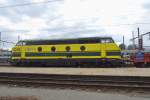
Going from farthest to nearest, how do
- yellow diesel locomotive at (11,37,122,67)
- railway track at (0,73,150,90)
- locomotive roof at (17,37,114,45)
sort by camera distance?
locomotive roof at (17,37,114,45), yellow diesel locomotive at (11,37,122,67), railway track at (0,73,150,90)

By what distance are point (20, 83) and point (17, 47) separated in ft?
59.6

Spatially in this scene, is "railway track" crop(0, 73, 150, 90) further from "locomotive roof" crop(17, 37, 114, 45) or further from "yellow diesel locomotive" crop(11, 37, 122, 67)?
"locomotive roof" crop(17, 37, 114, 45)

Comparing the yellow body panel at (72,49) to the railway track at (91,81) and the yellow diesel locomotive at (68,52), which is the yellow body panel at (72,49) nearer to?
the yellow diesel locomotive at (68,52)

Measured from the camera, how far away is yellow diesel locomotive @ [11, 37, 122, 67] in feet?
108

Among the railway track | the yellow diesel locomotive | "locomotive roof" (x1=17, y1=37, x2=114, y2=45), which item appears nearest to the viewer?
the railway track

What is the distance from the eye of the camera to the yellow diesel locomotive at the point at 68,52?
32.8 metres

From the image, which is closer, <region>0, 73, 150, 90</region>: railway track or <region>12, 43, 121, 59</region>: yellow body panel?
<region>0, 73, 150, 90</region>: railway track

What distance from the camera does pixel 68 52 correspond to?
1345 inches

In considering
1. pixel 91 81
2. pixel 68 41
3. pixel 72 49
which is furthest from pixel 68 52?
pixel 91 81

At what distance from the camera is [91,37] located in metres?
33.7

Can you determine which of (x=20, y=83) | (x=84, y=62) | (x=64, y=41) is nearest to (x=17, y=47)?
(x=64, y=41)

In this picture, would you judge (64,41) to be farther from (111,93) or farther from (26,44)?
(111,93)

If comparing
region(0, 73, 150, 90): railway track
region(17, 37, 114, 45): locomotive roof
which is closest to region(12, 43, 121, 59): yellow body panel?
region(17, 37, 114, 45): locomotive roof

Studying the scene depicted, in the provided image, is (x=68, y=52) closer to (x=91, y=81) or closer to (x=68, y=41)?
(x=68, y=41)
